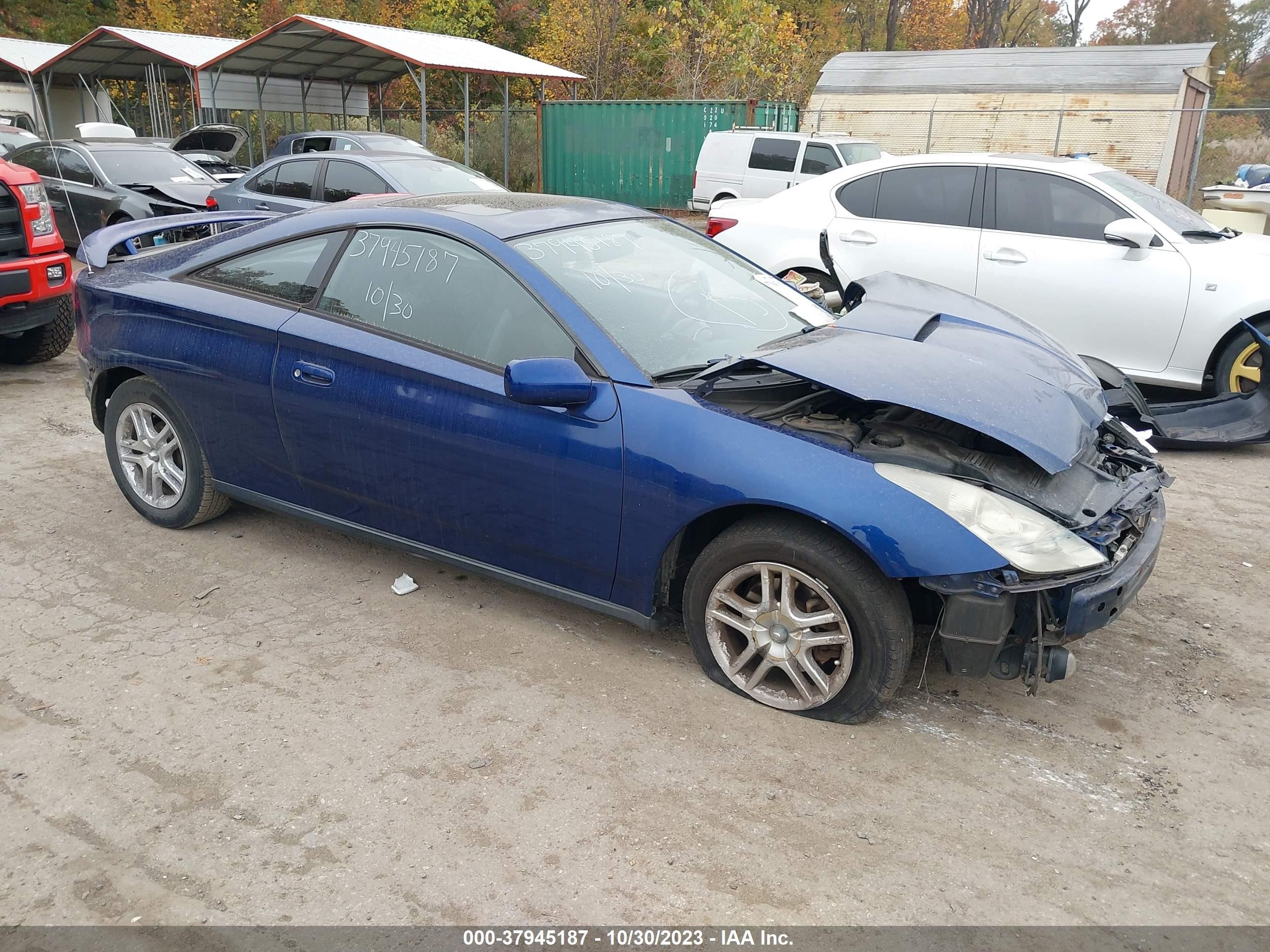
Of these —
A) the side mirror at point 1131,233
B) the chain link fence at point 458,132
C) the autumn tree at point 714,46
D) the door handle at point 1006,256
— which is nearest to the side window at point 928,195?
the door handle at point 1006,256

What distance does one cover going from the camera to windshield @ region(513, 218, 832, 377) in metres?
3.58

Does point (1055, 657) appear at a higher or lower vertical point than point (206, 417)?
lower

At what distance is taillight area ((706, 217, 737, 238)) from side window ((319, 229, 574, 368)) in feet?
15.2

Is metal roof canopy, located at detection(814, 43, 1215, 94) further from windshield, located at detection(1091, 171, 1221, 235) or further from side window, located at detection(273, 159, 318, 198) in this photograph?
side window, located at detection(273, 159, 318, 198)

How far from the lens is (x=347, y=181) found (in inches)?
398

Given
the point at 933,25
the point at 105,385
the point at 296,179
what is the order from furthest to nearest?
the point at 933,25 → the point at 296,179 → the point at 105,385

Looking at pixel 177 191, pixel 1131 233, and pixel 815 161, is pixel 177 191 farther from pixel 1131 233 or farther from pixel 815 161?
pixel 1131 233

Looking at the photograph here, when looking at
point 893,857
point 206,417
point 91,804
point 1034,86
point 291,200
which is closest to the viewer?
point 893,857

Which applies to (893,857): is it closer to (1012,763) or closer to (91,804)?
(1012,763)

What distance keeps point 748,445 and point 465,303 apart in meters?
1.26

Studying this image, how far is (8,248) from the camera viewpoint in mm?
6910

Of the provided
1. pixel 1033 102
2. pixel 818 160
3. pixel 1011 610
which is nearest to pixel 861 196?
pixel 1011 610

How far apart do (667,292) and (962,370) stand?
1.18 metres

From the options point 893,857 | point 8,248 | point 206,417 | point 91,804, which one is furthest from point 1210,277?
point 8,248
